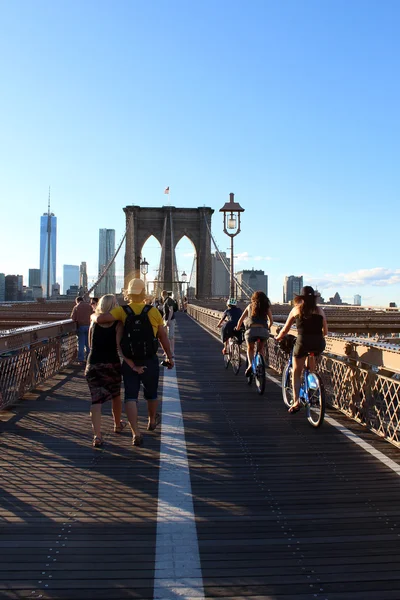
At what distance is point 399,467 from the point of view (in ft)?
17.8

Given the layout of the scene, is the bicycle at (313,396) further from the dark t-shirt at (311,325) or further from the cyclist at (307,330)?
the dark t-shirt at (311,325)

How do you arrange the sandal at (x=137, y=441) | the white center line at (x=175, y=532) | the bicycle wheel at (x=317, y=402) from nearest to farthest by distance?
the white center line at (x=175, y=532)
the sandal at (x=137, y=441)
the bicycle wheel at (x=317, y=402)

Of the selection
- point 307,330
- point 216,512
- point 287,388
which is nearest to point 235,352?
Result: point 287,388

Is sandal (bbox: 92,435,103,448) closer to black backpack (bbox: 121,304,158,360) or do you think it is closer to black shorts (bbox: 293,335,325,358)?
black backpack (bbox: 121,304,158,360)

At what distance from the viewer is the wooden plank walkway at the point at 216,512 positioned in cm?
325

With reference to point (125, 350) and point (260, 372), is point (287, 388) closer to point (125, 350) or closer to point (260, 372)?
point (260, 372)

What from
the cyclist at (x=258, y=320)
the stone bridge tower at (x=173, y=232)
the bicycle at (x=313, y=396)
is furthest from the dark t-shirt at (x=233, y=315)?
the stone bridge tower at (x=173, y=232)

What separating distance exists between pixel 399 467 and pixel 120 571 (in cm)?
294

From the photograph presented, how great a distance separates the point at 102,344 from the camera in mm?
6102

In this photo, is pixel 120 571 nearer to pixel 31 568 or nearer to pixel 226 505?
pixel 31 568

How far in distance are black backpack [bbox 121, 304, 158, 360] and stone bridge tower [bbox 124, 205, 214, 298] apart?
261 feet

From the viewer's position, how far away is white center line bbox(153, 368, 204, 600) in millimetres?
3204

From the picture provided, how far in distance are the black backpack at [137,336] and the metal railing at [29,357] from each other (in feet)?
8.54

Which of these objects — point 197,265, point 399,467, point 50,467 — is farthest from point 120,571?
point 197,265
